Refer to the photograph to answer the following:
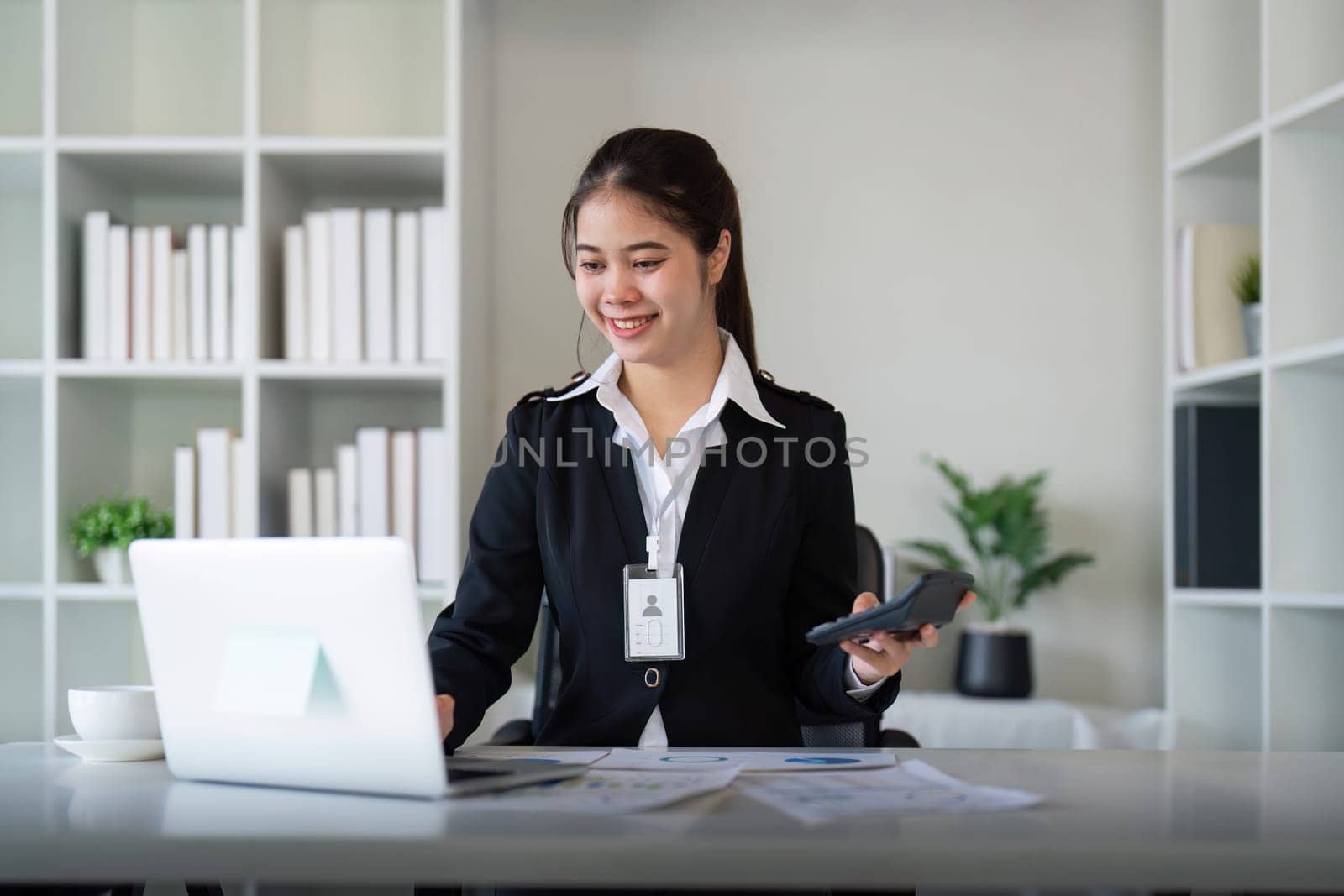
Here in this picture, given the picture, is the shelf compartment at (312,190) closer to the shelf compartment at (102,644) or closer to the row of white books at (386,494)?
the row of white books at (386,494)

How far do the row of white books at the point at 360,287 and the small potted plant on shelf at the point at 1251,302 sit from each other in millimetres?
1742

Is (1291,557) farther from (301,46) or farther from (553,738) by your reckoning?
(301,46)

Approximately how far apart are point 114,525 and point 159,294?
508mm

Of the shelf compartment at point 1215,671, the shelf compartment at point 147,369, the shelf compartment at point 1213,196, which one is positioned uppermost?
the shelf compartment at point 1213,196

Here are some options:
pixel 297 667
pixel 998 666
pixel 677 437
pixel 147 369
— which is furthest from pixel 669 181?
pixel 998 666

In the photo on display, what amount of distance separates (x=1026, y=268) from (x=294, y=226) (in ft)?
5.78

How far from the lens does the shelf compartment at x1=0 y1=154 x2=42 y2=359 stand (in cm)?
306

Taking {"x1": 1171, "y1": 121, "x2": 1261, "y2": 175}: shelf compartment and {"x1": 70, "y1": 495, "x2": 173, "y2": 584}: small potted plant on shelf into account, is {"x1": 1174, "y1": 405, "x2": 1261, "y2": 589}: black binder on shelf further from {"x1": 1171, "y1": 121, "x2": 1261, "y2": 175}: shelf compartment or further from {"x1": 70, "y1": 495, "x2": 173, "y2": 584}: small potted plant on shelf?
{"x1": 70, "y1": 495, "x2": 173, "y2": 584}: small potted plant on shelf

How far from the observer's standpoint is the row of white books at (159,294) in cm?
278

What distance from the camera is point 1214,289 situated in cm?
286

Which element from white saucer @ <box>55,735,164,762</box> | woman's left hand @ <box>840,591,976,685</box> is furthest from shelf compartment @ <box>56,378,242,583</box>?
woman's left hand @ <box>840,591,976,685</box>

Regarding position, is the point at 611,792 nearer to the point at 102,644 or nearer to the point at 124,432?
the point at 102,644

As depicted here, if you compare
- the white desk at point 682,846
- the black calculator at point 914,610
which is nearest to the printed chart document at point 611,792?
the white desk at point 682,846

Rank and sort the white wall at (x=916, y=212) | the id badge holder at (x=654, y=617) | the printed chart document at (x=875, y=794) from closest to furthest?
the printed chart document at (x=875, y=794) → the id badge holder at (x=654, y=617) → the white wall at (x=916, y=212)
